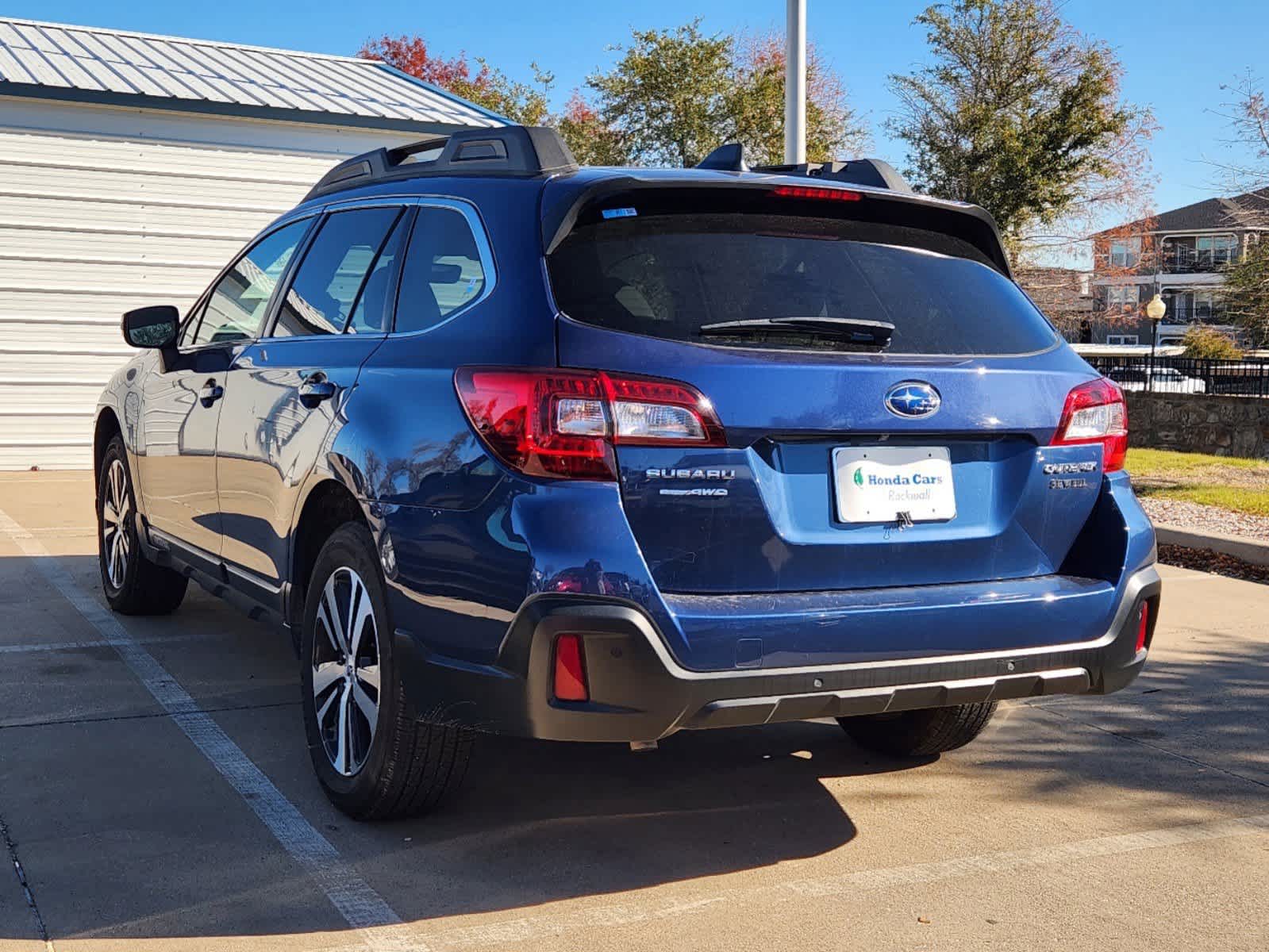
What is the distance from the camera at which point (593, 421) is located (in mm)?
3260

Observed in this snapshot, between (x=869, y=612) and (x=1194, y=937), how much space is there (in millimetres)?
1076

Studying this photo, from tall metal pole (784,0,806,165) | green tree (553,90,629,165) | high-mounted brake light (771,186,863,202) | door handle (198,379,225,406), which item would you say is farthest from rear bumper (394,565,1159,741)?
green tree (553,90,629,165)

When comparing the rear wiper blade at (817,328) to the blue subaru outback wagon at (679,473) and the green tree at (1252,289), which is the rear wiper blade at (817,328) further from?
the green tree at (1252,289)

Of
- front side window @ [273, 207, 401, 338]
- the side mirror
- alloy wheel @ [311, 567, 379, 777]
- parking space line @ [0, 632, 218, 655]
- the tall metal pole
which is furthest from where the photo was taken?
the tall metal pole

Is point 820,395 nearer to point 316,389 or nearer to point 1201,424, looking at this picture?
point 316,389

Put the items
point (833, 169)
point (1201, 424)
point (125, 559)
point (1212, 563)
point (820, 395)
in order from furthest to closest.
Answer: point (1201, 424), point (1212, 563), point (125, 559), point (833, 169), point (820, 395)

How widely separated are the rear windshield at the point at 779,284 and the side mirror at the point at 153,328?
9.42ft

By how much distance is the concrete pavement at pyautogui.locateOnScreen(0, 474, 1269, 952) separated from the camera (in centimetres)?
336

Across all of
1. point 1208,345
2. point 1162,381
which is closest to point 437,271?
point 1162,381

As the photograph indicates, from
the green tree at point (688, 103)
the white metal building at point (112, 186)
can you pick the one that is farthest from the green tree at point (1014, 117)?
the white metal building at point (112, 186)

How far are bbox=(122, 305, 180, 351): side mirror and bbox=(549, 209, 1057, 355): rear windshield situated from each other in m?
2.87

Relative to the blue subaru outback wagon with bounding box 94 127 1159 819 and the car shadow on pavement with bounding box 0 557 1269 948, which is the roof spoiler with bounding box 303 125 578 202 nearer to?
the blue subaru outback wagon with bounding box 94 127 1159 819

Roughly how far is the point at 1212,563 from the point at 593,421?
6.82m

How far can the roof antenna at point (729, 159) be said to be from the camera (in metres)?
4.19
